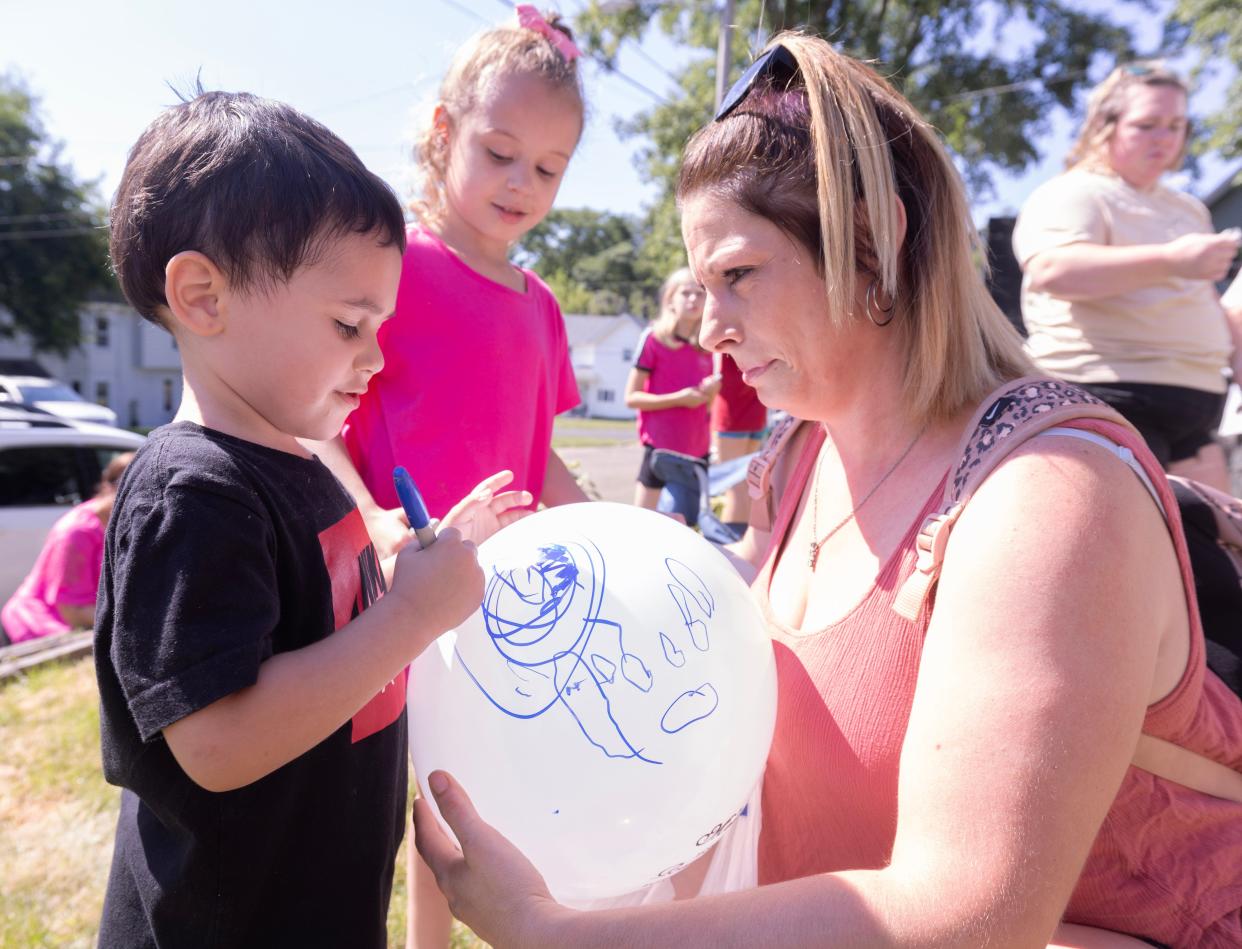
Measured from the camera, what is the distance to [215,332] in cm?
121

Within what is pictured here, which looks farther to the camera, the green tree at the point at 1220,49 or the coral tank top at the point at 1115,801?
the green tree at the point at 1220,49

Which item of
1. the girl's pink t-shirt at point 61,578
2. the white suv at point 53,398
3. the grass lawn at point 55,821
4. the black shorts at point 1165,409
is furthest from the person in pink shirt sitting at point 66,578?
the white suv at point 53,398

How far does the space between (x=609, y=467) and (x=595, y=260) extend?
176ft

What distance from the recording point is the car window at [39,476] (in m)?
5.92

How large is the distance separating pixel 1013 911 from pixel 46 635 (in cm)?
554

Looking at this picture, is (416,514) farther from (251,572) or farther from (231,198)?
(231,198)

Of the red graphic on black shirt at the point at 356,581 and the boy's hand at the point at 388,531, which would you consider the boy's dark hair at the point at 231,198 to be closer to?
the red graphic on black shirt at the point at 356,581

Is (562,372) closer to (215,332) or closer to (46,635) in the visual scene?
(215,332)

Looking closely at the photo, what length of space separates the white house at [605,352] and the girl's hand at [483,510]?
5042cm

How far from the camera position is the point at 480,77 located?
208 centimetres

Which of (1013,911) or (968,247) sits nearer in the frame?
(1013,911)

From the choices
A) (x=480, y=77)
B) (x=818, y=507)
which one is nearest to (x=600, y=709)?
(x=818, y=507)

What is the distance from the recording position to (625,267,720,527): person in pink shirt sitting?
5.75 metres

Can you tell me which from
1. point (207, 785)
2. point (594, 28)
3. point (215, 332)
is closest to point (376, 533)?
point (215, 332)
